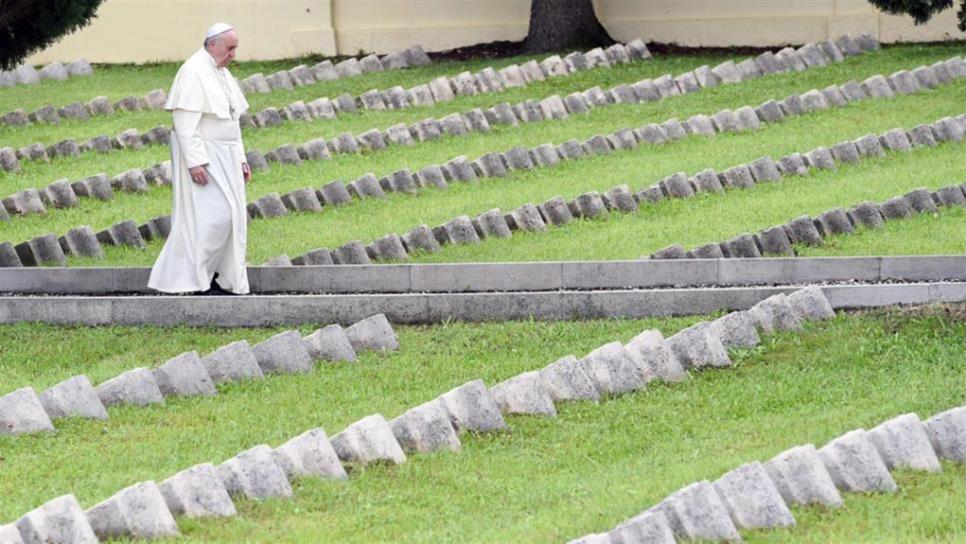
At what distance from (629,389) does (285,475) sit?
2700mm

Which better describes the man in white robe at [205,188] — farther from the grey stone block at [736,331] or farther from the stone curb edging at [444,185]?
the grey stone block at [736,331]

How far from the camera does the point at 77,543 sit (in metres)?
8.48

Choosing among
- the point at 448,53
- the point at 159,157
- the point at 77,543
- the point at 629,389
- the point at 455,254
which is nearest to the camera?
the point at 77,543

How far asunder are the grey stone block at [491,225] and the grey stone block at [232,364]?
5243 millimetres

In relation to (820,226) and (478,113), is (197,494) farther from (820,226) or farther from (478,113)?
(478,113)

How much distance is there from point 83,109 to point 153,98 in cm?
89

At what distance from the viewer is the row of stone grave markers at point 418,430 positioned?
28.7 feet

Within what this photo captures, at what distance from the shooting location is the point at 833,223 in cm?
1678

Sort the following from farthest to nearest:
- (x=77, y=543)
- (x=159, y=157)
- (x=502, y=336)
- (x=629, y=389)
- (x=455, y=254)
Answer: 1. (x=159, y=157)
2. (x=455, y=254)
3. (x=502, y=336)
4. (x=629, y=389)
5. (x=77, y=543)

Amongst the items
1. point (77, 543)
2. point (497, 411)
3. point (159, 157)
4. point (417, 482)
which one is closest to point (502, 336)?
point (497, 411)

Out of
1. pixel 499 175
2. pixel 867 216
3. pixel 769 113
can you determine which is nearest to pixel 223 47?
pixel 867 216

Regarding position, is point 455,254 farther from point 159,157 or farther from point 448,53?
point 448,53

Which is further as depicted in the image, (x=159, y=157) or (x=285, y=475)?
(x=159, y=157)

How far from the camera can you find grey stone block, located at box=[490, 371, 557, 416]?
1110 centimetres
